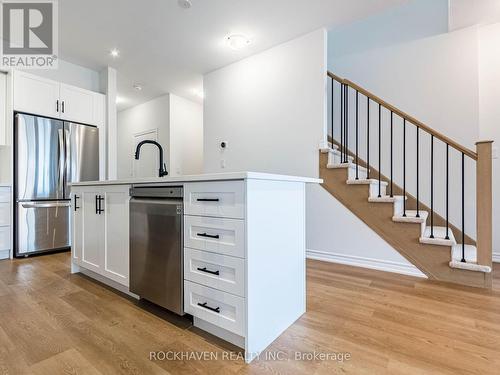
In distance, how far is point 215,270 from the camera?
1.33m

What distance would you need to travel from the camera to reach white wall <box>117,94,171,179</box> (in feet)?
17.3

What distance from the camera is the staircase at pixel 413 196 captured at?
212 cm

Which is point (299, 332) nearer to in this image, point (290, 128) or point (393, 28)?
point (290, 128)

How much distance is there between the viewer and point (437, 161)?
3.10m

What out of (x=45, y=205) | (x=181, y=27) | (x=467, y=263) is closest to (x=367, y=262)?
(x=467, y=263)

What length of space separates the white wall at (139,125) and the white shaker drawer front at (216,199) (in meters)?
3.99

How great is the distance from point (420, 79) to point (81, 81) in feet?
15.8

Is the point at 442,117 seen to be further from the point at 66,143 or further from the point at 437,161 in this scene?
the point at 66,143

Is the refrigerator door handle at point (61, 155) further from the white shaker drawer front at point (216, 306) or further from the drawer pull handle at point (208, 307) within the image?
the drawer pull handle at point (208, 307)

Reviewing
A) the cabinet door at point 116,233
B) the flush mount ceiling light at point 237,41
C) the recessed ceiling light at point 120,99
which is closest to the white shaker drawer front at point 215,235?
the cabinet door at point 116,233

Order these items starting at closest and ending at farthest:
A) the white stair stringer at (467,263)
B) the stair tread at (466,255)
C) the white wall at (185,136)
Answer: the white stair stringer at (467,263) → the stair tread at (466,255) → the white wall at (185,136)

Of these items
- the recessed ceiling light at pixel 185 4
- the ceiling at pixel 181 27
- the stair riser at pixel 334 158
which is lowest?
the stair riser at pixel 334 158

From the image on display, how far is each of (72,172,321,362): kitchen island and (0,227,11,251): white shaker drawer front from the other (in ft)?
8.15

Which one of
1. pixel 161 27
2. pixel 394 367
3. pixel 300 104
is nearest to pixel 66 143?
pixel 161 27
